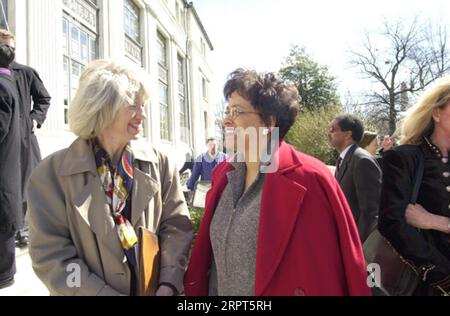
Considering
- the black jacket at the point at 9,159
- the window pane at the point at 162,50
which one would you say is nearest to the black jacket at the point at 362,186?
the black jacket at the point at 9,159

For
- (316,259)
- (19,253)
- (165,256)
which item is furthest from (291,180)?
(19,253)

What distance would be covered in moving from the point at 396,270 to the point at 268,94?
1198mm

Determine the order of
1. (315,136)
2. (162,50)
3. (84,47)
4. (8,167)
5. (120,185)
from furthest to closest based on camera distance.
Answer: (162,50), (315,136), (84,47), (8,167), (120,185)

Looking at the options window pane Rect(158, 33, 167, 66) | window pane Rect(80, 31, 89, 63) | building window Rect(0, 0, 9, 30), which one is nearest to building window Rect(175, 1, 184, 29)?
window pane Rect(158, 33, 167, 66)

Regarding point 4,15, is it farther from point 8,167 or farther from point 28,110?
point 8,167

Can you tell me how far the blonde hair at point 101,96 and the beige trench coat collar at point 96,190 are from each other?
0.11 m

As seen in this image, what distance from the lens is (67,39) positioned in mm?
10656

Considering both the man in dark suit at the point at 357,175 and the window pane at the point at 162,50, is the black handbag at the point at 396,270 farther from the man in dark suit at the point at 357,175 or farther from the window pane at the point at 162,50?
the window pane at the point at 162,50

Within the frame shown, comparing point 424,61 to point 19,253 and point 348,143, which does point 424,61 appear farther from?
point 19,253

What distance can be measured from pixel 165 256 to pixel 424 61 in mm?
35194

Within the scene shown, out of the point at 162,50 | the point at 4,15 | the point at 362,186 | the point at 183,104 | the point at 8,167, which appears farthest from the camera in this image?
the point at 183,104

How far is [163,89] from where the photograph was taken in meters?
21.5

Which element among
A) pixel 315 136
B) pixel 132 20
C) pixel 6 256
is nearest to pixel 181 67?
pixel 132 20

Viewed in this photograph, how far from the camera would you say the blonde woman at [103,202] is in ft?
5.77
